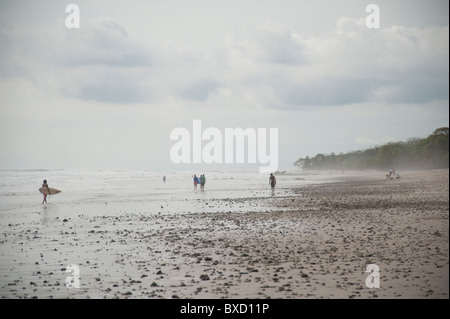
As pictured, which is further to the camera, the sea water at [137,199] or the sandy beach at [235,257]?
the sea water at [137,199]

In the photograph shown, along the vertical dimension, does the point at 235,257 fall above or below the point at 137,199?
above

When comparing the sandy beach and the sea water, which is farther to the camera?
the sea water

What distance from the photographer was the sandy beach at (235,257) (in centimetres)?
1062

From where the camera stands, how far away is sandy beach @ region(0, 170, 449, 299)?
10617 mm

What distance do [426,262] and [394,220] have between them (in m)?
9.32

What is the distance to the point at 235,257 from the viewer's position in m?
14.5

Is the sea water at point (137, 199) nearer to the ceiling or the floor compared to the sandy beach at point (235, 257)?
nearer to the floor

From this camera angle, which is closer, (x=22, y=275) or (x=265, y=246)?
(x=22, y=275)

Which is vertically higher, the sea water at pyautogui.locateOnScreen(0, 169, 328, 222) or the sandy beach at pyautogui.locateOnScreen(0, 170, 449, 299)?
the sandy beach at pyautogui.locateOnScreen(0, 170, 449, 299)

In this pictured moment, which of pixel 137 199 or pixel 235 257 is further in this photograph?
pixel 137 199

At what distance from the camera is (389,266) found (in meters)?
12.0
